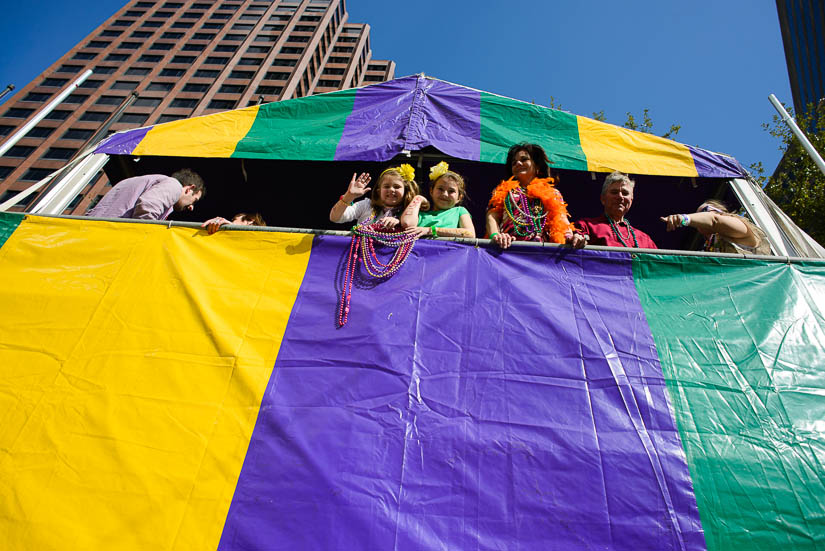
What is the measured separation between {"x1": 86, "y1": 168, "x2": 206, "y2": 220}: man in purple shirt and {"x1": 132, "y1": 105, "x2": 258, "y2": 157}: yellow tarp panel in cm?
56

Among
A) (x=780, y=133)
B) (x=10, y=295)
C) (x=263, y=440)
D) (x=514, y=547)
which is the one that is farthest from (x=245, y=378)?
(x=780, y=133)

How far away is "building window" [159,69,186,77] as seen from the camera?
38062 mm

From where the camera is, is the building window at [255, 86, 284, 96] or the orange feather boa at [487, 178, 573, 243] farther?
the building window at [255, 86, 284, 96]

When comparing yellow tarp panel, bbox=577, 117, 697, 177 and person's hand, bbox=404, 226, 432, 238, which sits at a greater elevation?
yellow tarp panel, bbox=577, 117, 697, 177

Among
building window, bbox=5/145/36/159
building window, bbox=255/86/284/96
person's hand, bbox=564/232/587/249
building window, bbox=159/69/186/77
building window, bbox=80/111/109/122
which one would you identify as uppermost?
building window, bbox=159/69/186/77

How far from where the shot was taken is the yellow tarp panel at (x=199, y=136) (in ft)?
12.7

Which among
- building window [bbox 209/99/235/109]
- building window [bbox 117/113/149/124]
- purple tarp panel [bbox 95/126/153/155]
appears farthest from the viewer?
building window [bbox 209/99/235/109]

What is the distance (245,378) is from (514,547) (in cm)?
149

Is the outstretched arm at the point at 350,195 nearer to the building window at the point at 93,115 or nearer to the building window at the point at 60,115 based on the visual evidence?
the building window at the point at 93,115

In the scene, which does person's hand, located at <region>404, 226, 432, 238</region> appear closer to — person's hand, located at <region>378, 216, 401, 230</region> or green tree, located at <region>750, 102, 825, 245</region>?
person's hand, located at <region>378, 216, 401, 230</region>

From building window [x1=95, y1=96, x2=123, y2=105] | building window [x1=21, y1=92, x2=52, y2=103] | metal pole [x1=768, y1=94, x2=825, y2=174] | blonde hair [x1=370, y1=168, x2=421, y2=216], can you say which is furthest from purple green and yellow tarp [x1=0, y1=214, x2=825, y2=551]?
building window [x1=21, y1=92, x2=52, y2=103]

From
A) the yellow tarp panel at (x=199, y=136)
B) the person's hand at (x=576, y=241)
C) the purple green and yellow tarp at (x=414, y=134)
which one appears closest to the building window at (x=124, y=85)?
the yellow tarp panel at (x=199, y=136)

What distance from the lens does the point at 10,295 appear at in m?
2.51

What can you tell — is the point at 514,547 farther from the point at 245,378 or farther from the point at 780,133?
the point at 780,133
